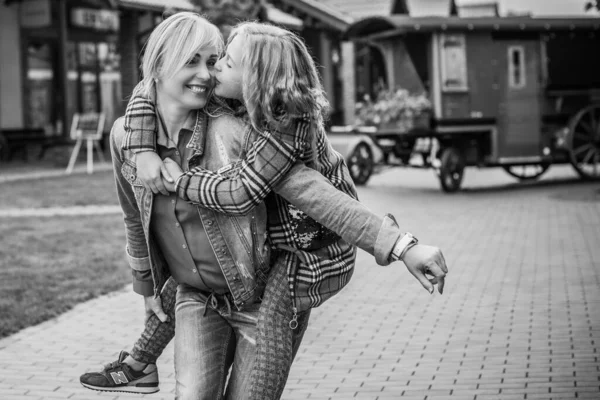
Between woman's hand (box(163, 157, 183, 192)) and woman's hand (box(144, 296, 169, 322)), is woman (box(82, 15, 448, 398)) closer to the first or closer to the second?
woman's hand (box(163, 157, 183, 192))

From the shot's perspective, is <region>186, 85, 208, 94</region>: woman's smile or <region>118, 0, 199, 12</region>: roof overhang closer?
<region>186, 85, 208, 94</region>: woman's smile

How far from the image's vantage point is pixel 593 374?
537 cm

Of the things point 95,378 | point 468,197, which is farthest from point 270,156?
point 468,197

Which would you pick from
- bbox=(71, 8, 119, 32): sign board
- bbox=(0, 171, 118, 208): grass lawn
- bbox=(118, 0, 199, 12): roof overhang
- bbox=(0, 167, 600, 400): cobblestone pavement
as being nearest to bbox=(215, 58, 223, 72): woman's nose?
bbox=(0, 167, 600, 400): cobblestone pavement

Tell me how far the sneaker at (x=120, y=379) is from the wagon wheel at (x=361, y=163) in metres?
12.9

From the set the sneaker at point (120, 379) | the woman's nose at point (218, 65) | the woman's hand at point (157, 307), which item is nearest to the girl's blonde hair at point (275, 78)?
the woman's nose at point (218, 65)

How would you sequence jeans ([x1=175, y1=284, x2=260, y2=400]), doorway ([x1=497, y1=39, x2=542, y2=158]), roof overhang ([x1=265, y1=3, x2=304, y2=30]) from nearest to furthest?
jeans ([x1=175, y1=284, x2=260, y2=400]) → doorway ([x1=497, y1=39, x2=542, y2=158]) → roof overhang ([x1=265, y1=3, x2=304, y2=30])

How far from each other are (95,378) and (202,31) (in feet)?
4.26

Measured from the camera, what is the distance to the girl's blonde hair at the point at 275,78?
2.97m

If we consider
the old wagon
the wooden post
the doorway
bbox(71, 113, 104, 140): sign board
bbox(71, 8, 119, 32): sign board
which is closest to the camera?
the old wagon

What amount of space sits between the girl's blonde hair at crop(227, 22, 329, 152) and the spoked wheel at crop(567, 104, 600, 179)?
14260 mm

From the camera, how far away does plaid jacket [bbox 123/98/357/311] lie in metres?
3.00

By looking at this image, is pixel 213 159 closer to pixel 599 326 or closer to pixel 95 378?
pixel 95 378

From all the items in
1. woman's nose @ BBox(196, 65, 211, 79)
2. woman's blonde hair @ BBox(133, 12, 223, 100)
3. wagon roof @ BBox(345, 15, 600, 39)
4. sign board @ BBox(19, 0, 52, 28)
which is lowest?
woman's nose @ BBox(196, 65, 211, 79)
